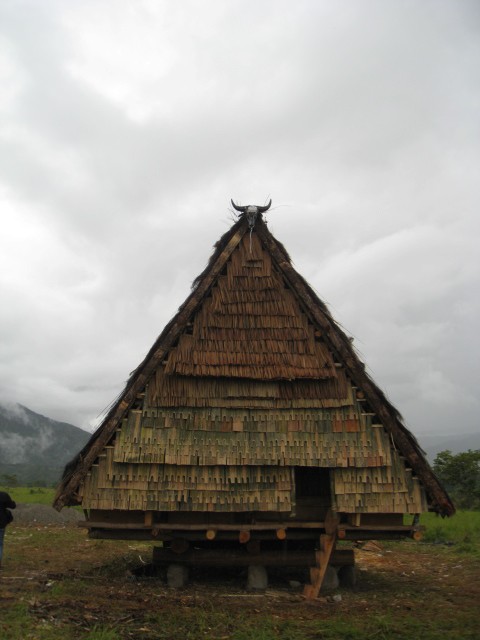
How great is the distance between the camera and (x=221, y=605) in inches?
326

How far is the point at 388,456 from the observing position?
30.5ft

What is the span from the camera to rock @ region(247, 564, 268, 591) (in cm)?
960

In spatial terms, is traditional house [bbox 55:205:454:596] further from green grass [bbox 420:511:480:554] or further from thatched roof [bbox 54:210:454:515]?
green grass [bbox 420:511:480:554]

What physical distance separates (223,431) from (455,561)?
8.57 metres

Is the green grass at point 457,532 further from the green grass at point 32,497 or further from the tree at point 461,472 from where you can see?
the green grass at point 32,497

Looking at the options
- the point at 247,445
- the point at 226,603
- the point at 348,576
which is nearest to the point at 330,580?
the point at 348,576

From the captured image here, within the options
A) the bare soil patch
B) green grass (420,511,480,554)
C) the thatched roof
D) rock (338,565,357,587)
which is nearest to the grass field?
the bare soil patch

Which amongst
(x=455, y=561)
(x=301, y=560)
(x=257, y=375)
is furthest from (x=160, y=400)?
(x=455, y=561)

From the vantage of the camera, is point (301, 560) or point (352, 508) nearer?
point (352, 508)

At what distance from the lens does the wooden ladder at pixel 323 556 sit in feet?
29.3

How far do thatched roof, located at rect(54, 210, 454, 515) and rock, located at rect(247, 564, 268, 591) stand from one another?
11.6 feet

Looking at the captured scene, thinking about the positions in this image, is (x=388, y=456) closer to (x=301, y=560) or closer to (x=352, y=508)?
(x=352, y=508)

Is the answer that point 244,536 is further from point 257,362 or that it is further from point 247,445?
point 257,362

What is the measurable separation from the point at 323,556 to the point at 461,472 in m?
28.0
